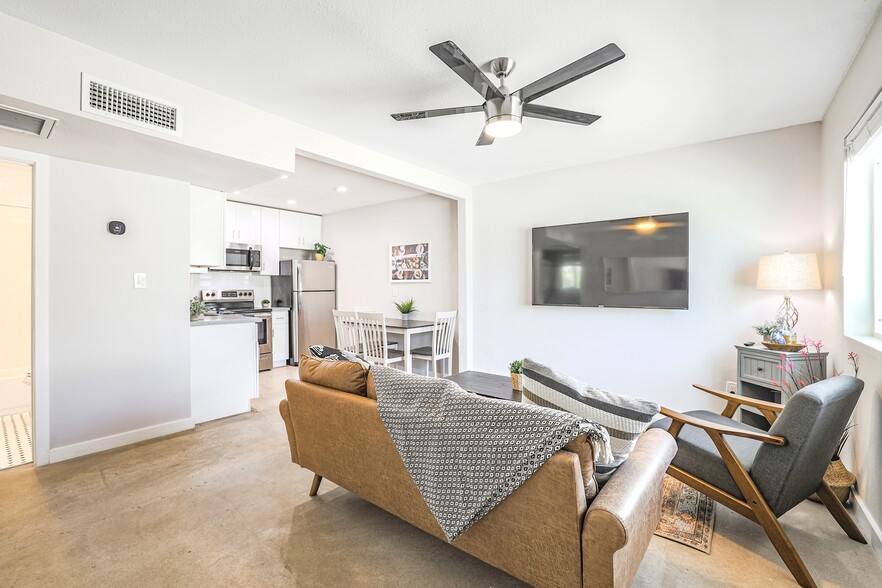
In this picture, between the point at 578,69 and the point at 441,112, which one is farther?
the point at 441,112

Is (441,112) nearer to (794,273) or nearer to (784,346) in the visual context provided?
(794,273)

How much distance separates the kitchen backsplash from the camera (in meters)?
5.40

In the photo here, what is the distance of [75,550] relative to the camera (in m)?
1.80

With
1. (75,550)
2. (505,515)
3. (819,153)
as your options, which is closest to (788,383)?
(819,153)

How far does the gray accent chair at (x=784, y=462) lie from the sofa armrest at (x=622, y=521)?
1.61ft

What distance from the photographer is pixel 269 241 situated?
5922 mm

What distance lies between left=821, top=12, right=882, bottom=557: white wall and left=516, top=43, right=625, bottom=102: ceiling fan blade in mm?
1180

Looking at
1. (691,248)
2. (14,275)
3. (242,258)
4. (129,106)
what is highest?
(129,106)

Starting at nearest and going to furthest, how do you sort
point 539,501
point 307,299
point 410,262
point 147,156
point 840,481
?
point 539,501
point 840,481
point 147,156
point 410,262
point 307,299

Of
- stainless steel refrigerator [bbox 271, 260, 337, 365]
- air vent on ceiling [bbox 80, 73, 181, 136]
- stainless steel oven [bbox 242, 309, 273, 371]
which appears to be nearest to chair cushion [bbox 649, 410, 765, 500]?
air vent on ceiling [bbox 80, 73, 181, 136]

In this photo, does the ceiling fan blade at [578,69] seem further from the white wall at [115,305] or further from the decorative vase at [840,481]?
the white wall at [115,305]

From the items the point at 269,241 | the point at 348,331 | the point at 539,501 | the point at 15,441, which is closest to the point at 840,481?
the point at 539,501

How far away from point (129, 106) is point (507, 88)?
80.7 inches

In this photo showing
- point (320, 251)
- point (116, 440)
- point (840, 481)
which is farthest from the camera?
point (320, 251)
